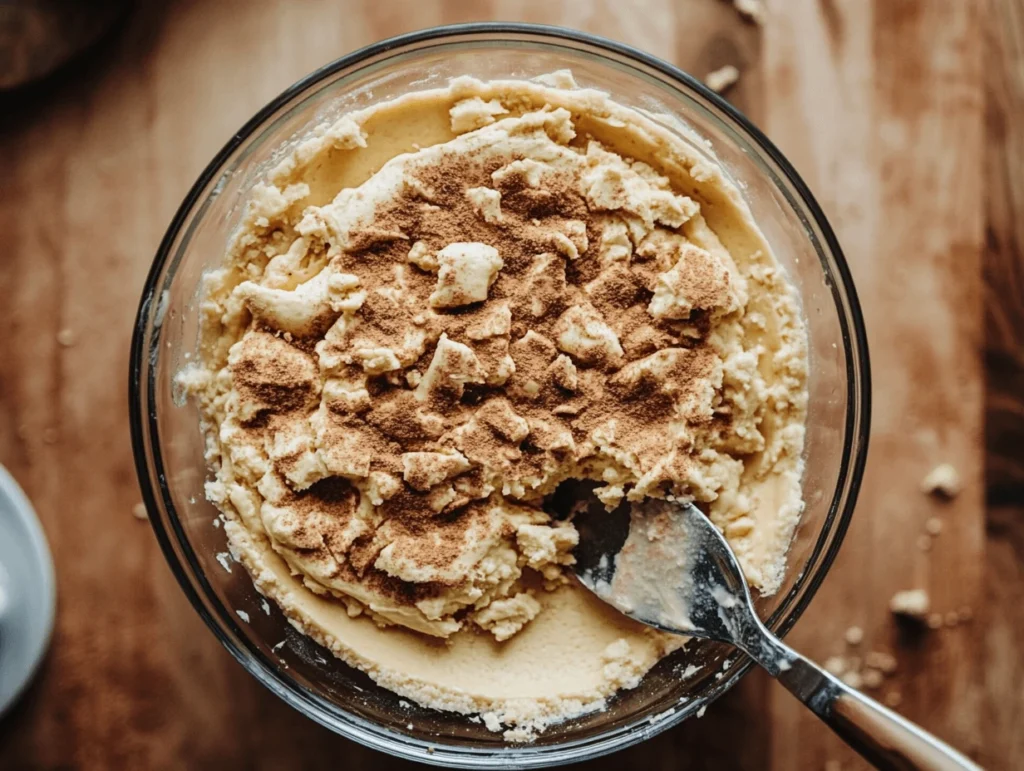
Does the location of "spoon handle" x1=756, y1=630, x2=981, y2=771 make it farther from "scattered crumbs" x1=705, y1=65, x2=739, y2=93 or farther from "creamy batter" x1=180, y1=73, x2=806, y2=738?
"scattered crumbs" x1=705, y1=65, x2=739, y2=93

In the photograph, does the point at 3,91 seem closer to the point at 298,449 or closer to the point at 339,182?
the point at 339,182

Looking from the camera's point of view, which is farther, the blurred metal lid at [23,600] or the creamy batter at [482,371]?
the blurred metal lid at [23,600]

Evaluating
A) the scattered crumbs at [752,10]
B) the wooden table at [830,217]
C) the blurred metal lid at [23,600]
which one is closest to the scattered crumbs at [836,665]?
the wooden table at [830,217]

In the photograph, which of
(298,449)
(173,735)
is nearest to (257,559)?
(298,449)

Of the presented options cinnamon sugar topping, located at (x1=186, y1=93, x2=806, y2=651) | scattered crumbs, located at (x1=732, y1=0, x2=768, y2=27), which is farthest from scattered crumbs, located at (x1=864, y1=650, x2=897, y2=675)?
scattered crumbs, located at (x1=732, y1=0, x2=768, y2=27)

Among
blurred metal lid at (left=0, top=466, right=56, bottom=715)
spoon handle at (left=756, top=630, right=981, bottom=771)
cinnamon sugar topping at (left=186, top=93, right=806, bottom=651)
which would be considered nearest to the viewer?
spoon handle at (left=756, top=630, right=981, bottom=771)

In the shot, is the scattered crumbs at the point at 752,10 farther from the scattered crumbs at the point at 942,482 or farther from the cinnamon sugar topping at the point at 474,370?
the scattered crumbs at the point at 942,482
